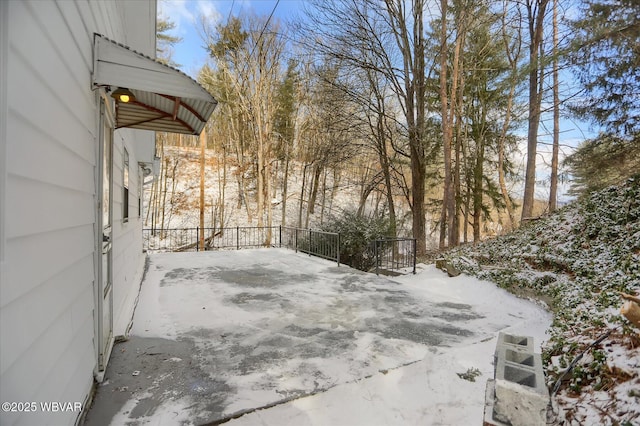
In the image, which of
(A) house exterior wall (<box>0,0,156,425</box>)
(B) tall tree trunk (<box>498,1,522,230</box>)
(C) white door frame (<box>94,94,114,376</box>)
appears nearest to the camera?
A: (A) house exterior wall (<box>0,0,156,425</box>)

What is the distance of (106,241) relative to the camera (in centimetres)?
268

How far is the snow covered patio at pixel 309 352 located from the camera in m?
2.04

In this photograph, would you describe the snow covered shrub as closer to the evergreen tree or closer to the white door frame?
the evergreen tree

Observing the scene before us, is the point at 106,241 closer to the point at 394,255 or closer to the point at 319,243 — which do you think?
the point at 319,243

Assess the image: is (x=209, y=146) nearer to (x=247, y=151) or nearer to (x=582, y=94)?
(x=247, y=151)

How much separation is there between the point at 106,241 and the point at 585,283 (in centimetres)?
520

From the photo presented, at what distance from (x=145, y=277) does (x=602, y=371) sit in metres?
6.34

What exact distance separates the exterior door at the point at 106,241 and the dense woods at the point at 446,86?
15.9ft

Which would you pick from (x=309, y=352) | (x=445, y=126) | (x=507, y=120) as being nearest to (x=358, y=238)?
(x=445, y=126)

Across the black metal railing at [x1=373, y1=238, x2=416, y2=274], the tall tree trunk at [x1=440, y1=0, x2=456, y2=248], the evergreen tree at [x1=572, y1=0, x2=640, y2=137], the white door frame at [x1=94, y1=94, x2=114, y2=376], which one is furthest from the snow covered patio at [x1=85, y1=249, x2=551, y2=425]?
the tall tree trunk at [x1=440, y1=0, x2=456, y2=248]

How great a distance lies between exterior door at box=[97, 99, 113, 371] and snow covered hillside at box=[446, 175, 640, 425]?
Answer: 124 inches

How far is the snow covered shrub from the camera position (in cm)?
774

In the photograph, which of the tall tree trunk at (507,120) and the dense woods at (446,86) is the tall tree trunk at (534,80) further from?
the tall tree trunk at (507,120)

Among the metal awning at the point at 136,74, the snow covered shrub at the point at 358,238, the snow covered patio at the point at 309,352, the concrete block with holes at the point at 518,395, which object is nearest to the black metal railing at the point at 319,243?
the snow covered shrub at the point at 358,238
